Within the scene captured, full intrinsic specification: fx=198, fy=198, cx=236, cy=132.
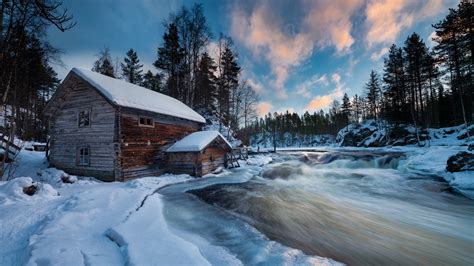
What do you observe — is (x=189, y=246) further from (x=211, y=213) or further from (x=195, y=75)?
(x=195, y=75)

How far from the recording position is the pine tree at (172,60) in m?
26.2

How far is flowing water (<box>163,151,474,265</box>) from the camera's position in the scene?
442cm

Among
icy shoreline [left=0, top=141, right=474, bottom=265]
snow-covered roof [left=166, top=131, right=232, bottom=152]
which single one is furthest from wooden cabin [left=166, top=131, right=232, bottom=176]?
icy shoreline [left=0, top=141, right=474, bottom=265]

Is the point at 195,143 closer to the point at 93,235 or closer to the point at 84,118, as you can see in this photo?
the point at 84,118

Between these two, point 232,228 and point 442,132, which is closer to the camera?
point 232,228

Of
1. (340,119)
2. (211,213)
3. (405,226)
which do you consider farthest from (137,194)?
(340,119)

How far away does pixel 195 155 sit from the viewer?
536 inches

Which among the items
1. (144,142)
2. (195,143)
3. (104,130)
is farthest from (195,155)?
(104,130)

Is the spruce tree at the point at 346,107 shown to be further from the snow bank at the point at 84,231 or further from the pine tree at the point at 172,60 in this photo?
the snow bank at the point at 84,231

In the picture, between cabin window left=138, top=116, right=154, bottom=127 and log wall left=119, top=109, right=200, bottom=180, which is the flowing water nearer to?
log wall left=119, top=109, right=200, bottom=180

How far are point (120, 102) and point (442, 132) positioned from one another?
38.6 m

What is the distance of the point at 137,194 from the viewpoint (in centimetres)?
782

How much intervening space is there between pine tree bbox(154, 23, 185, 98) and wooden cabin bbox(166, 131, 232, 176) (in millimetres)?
13405

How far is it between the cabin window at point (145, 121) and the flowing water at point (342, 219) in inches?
218
